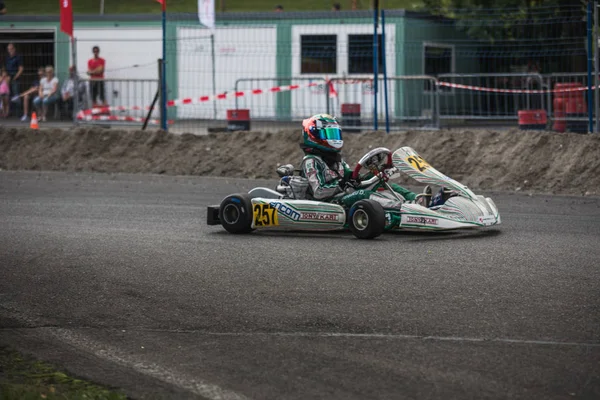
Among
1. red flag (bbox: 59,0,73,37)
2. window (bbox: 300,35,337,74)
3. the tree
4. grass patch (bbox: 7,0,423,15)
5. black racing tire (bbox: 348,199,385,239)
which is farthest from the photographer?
grass patch (bbox: 7,0,423,15)

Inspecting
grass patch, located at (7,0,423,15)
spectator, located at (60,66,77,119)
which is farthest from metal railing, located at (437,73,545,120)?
grass patch, located at (7,0,423,15)

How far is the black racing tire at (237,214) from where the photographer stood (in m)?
9.52

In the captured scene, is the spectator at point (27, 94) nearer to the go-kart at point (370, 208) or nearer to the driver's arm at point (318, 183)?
the go-kart at point (370, 208)

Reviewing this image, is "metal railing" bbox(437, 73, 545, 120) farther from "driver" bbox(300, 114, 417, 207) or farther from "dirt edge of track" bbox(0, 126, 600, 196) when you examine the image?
"driver" bbox(300, 114, 417, 207)

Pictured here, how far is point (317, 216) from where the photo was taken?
9.30 m

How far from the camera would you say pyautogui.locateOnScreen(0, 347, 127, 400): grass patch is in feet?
14.4

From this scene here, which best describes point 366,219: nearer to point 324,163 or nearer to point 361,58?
point 324,163

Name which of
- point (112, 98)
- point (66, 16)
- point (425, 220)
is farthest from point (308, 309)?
point (66, 16)

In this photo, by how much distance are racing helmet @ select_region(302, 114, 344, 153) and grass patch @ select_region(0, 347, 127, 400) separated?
16.0ft

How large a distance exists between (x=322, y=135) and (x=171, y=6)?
2516cm

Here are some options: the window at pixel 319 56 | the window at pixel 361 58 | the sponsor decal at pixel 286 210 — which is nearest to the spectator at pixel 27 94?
the window at pixel 319 56

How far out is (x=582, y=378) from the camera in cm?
461

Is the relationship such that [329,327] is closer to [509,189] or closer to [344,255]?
[344,255]

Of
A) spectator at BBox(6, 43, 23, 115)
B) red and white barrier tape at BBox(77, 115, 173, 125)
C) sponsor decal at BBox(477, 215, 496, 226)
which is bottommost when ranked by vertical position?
sponsor decal at BBox(477, 215, 496, 226)
